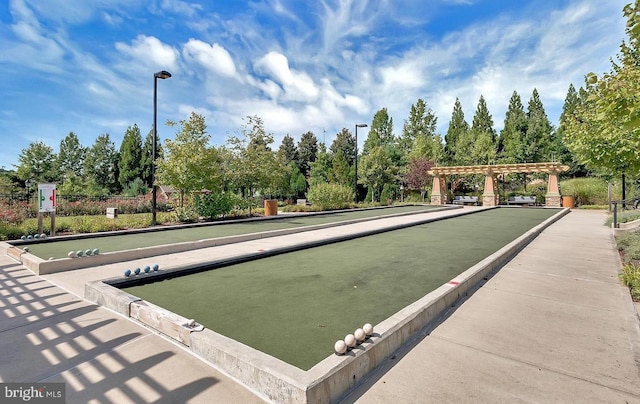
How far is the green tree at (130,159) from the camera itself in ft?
119

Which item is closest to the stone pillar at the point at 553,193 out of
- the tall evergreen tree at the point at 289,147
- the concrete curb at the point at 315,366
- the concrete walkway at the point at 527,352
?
the concrete walkway at the point at 527,352

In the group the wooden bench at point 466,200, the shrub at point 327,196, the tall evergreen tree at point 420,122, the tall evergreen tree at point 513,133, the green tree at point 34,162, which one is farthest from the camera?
the tall evergreen tree at point 420,122

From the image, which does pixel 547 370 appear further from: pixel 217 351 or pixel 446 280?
pixel 217 351

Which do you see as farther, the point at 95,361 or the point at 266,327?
the point at 266,327

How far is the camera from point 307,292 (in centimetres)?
392

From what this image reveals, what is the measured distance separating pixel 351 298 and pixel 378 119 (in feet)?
154

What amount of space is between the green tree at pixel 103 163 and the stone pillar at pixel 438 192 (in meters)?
36.3

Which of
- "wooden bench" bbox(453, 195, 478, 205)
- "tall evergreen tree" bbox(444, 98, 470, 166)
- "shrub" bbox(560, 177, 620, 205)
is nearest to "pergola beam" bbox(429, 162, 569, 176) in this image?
"shrub" bbox(560, 177, 620, 205)

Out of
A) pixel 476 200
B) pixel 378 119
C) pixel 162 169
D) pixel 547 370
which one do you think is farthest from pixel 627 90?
pixel 378 119

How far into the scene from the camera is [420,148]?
37625 mm

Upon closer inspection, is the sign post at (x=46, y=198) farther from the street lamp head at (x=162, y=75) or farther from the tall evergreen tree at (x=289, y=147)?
the tall evergreen tree at (x=289, y=147)

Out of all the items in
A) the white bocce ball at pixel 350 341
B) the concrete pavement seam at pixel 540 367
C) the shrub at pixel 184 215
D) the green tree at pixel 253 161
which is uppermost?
the green tree at pixel 253 161

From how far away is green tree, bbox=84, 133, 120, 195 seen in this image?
3675 centimetres

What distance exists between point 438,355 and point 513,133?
148ft
